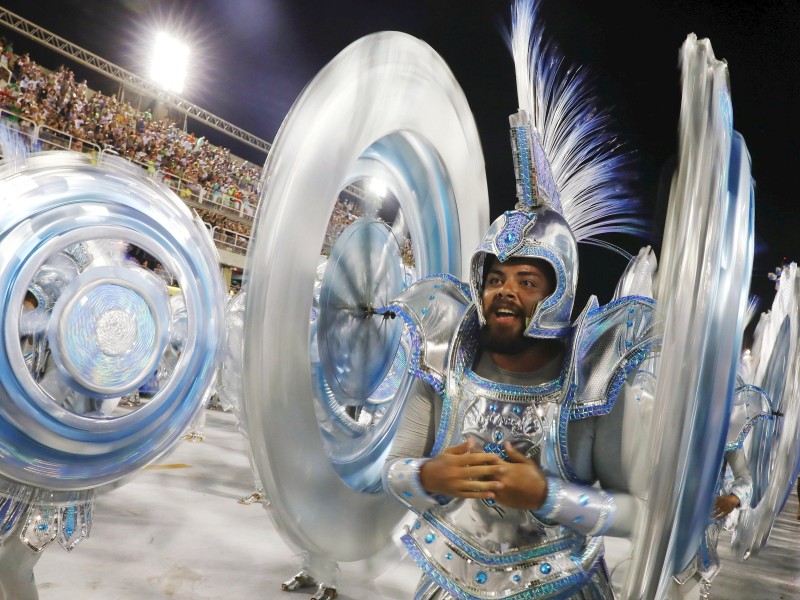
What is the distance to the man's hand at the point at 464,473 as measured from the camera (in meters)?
1.30

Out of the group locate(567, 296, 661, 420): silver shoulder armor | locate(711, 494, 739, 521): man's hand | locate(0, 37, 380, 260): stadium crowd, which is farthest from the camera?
locate(0, 37, 380, 260): stadium crowd

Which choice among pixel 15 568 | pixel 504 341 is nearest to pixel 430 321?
pixel 504 341

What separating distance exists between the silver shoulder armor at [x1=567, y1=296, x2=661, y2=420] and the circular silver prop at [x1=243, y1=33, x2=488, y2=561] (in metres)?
0.59

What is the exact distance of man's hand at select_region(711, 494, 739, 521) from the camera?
9.69 feet

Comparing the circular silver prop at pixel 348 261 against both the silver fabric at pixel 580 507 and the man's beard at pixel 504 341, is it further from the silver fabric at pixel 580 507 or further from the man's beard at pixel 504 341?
the silver fabric at pixel 580 507

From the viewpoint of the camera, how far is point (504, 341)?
1.52 metres

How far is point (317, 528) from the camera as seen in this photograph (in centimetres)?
134

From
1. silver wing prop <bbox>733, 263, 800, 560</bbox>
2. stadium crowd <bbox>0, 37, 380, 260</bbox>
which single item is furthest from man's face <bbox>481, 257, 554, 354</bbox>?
stadium crowd <bbox>0, 37, 380, 260</bbox>

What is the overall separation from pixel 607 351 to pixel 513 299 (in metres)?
0.25

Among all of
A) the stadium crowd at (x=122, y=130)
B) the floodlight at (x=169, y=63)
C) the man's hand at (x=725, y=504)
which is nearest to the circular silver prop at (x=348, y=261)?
the man's hand at (x=725, y=504)

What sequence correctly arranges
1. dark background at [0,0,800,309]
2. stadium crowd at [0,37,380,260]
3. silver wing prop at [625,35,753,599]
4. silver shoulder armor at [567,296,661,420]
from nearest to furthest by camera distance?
silver wing prop at [625,35,753,599] → silver shoulder armor at [567,296,661,420] → dark background at [0,0,800,309] → stadium crowd at [0,37,380,260]

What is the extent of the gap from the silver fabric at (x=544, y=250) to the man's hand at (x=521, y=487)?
0.35 meters

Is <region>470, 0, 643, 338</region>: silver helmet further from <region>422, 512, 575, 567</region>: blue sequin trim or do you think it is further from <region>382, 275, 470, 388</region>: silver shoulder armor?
<region>422, 512, 575, 567</region>: blue sequin trim

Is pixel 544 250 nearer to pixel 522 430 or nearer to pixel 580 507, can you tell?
→ pixel 522 430
